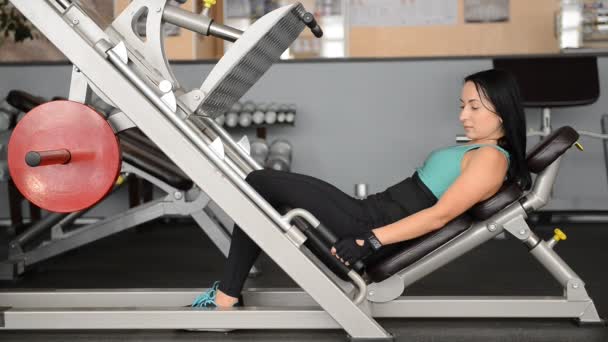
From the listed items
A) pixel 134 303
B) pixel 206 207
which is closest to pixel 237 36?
pixel 134 303

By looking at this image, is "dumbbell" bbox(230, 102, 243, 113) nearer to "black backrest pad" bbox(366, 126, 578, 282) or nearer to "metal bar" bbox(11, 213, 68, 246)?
"metal bar" bbox(11, 213, 68, 246)

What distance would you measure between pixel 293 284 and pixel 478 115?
0.87 m

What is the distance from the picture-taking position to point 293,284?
85.9 inches

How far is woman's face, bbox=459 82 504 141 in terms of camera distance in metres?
1.55

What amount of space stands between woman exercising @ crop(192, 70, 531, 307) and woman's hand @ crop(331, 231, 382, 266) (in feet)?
0.04

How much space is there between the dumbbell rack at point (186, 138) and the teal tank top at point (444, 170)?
11.5 inches

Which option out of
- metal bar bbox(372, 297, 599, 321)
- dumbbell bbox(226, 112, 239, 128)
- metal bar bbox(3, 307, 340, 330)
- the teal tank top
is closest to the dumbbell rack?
metal bar bbox(3, 307, 340, 330)

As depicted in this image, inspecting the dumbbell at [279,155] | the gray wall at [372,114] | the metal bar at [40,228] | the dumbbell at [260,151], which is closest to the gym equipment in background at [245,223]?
the metal bar at [40,228]

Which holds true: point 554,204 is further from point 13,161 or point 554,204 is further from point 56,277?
point 13,161

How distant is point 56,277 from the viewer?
229 cm

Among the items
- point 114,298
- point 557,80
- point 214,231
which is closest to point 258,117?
point 214,231

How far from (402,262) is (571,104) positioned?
200cm

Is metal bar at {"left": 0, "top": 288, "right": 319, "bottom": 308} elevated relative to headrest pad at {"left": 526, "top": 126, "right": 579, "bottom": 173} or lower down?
lower down

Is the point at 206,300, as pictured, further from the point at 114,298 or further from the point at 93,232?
the point at 93,232
